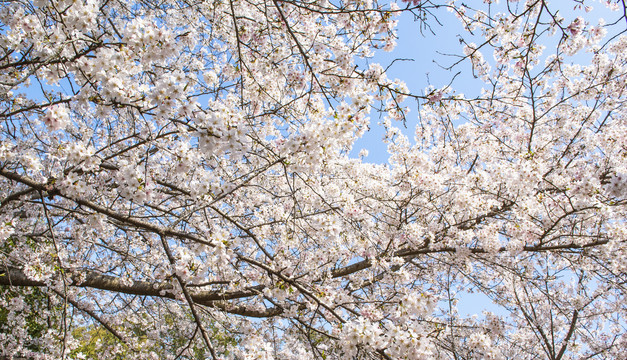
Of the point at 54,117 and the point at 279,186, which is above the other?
the point at 279,186

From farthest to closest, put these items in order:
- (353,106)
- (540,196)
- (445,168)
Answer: (445,168)
(540,196)
(353,106)

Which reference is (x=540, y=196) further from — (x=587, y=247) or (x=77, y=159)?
(x=77, y=159)

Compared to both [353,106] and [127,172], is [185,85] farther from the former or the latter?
[353,106]

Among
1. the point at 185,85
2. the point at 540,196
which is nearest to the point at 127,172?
the point at 185,85

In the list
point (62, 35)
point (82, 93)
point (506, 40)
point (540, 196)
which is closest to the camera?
point (82, 93)

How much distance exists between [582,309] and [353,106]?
22.1 feet

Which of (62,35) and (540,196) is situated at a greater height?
(540,196)

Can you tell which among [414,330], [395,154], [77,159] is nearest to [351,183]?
[395,154]

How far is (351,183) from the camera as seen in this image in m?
6.92

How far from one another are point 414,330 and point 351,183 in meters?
4.56

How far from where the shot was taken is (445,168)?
6.45m

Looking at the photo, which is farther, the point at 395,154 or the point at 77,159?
the point at 395,154

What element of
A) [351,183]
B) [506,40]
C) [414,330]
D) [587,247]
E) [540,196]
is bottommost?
[414,330]

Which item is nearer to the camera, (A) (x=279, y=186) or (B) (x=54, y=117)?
(B) (x=54, y=117)
